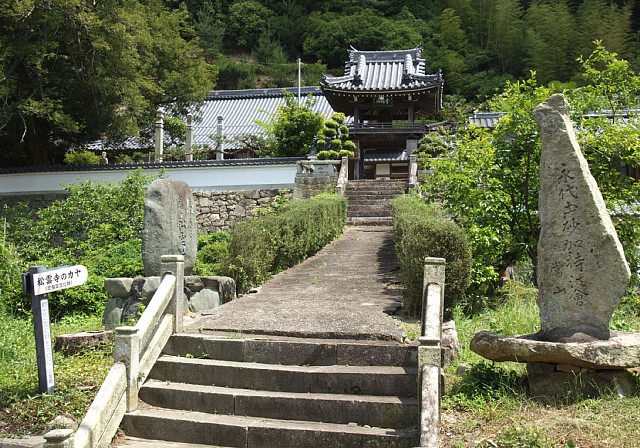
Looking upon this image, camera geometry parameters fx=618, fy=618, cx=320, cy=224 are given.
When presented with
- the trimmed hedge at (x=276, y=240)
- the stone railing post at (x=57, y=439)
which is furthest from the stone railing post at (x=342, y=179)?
the stone railing post at (x=57, y=439)

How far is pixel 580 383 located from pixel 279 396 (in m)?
2.78

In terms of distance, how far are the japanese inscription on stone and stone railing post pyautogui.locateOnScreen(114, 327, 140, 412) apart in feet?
13.2

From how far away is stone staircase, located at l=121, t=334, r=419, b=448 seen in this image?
18.3 ft

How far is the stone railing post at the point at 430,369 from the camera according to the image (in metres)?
5.00

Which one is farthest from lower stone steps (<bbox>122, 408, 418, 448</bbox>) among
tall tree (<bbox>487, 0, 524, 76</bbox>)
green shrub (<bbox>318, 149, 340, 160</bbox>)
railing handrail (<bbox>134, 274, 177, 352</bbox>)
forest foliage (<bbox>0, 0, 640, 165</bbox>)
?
tall tree (<bbox>487, 0, 524, 76</bbox>)

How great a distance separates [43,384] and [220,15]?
52392 millimetres

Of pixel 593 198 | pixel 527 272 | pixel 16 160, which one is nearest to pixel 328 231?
pixel 527 272

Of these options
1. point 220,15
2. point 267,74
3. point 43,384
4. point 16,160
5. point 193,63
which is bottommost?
point 43,384

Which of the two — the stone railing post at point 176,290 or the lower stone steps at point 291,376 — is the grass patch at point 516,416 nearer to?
the lower stone steps at point 291,376

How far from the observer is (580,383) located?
554 centimetres

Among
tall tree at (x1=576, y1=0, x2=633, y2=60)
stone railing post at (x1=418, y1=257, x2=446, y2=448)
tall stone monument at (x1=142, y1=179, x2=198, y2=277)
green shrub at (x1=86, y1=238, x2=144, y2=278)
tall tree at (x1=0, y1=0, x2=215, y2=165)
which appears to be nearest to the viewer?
stone railing post at (x1=418, y1=257, x2=446, y2=448)

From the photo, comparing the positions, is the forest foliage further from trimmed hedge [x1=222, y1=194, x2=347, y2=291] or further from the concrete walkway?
trimmed hedge [x1=222, y1=194, x2=347, y2=291]

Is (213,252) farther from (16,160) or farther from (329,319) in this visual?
(16,160)

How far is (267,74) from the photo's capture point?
168 ft
